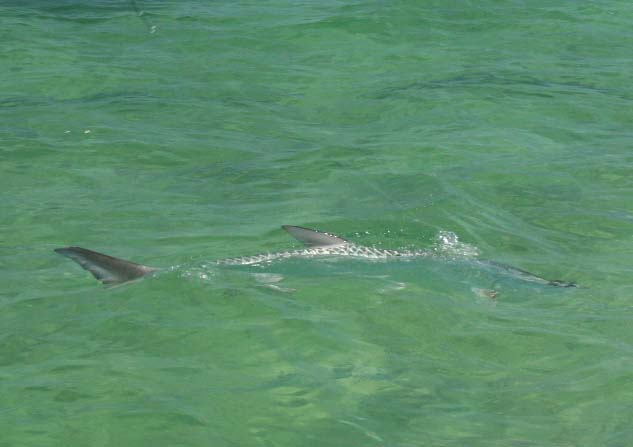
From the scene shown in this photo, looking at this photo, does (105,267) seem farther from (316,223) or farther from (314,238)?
(316,223)

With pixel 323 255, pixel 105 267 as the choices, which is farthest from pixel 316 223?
pixel 105 267

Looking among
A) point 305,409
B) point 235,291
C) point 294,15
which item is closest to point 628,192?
point 235,291

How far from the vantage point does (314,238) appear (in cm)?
691

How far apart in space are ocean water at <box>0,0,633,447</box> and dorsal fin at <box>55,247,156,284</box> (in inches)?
10.6

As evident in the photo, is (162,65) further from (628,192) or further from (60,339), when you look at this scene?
(60,339)

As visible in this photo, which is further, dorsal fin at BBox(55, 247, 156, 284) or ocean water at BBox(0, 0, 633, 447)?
dorsal fin at BBox(55, 247, 156, 284)

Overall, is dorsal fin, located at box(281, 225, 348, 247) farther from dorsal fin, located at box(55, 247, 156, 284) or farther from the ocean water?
dorsal fin, located at box(55, 247, 156, 284)

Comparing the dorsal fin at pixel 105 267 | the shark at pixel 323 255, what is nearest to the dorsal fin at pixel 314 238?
the shark at pixel 323 255

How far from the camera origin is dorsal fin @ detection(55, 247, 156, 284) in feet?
20.0

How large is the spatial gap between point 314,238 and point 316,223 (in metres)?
1.29

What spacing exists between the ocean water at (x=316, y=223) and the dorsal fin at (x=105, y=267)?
27 centimetres

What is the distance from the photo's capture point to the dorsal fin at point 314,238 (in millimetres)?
6773

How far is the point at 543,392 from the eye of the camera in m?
5.62

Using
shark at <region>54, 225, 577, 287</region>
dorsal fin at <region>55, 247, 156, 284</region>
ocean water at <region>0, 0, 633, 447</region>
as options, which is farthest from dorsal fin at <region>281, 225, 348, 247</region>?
dorsal fin at <region>55, 247, 156, 284</region>
